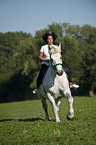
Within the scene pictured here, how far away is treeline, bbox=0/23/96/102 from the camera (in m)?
56.5

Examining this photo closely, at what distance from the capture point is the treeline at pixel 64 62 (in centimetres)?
5653

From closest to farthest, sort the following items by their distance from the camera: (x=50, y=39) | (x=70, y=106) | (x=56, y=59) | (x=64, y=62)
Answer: (x=56, y=59) → (x=70, y=106) → (x=50, y=39) → (x=64, y=62)

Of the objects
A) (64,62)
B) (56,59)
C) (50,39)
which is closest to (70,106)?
(56,59)

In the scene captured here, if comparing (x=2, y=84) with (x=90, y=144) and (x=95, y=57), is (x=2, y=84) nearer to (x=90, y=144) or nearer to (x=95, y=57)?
→ (x=95, y=57)

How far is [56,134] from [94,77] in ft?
162

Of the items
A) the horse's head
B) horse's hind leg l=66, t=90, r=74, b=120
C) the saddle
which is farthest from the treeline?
the horse's head

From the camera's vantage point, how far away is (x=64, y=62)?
5744cm

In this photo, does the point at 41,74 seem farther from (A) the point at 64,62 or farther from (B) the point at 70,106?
(A) the point at 64,62

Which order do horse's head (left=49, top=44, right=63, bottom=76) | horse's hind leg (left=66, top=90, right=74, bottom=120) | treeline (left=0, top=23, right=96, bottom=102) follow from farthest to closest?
treeline (left=0, top=23, right=96, bottom=102) → horse's hind leg (left=66, top=90, right=74, bottom=120) → horse's head (left=49, top=44, right=63, bottom=76)

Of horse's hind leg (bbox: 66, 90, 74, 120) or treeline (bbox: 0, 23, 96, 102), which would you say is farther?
treeline (bbox: 0, 23, 96, 102)

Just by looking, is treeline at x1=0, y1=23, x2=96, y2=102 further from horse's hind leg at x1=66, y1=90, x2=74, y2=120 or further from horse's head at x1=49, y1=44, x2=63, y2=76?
horse's head at x1=49, y1=44, x2=63, y2=76

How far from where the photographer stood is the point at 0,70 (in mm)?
73062

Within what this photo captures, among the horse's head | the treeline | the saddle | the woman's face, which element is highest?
the woman's face

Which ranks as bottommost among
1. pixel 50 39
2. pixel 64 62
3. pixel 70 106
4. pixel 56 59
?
pixel 64 62
